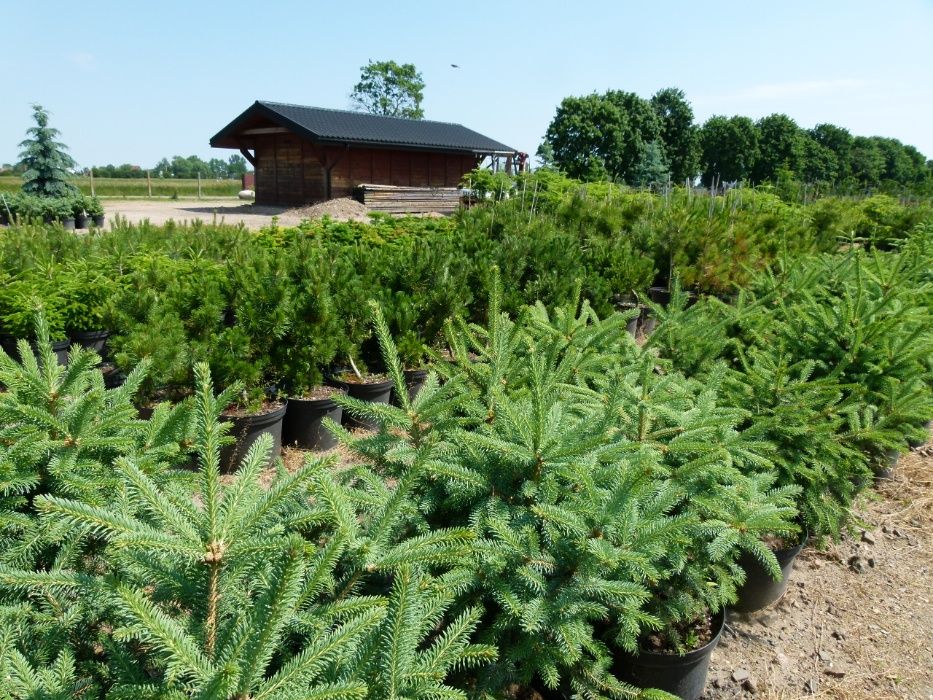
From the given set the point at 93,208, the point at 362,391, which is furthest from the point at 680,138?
the point at 362,391

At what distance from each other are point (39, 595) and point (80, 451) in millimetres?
419

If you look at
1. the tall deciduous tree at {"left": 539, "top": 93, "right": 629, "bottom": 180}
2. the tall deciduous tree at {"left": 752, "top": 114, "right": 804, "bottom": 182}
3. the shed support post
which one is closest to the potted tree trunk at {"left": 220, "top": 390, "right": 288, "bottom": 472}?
the shed support post

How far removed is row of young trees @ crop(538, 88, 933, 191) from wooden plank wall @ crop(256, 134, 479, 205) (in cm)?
1267

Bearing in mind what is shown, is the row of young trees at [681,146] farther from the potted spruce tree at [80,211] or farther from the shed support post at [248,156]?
the potted spruce tree at [80,211]

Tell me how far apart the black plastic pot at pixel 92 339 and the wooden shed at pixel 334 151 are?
16.7 m

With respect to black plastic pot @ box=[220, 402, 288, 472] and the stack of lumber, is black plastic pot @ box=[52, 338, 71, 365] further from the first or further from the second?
the stack of lumber

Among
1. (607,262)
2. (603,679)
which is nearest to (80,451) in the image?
(603,679)

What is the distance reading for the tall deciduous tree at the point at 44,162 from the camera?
65.7 ft

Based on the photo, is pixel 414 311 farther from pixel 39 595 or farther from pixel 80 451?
pixel 39 595

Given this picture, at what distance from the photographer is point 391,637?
1206mm

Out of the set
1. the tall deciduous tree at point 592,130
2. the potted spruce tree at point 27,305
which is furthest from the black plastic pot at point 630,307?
the tall deciduous tree at point 592,130

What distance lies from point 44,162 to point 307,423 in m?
21.3

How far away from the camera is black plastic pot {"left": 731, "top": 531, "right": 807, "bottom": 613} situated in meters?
2.92

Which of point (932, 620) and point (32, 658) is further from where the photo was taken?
point (932, 620)
